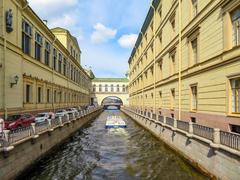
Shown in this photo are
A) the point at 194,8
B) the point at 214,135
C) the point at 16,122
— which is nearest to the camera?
the point at 214,135

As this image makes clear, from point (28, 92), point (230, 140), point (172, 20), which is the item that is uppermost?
point (172, 20)

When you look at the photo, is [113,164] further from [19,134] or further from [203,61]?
[203,61]

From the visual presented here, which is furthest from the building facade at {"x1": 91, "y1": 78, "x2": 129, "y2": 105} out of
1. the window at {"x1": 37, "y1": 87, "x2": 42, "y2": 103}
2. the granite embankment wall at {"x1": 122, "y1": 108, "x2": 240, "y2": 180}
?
the granite embankment wall at {"x1": 122, "y1": 108, "x2": 240, "y2": 180}

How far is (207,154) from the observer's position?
12.0 meters

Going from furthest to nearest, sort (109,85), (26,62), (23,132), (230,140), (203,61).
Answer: (109,85)
(26,62)
(203,61)
(23,132)
(230,140)

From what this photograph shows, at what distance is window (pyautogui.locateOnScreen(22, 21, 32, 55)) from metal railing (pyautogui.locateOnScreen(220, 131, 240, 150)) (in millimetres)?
20190

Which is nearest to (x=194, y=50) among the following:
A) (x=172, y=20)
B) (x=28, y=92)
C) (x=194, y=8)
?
(x=194, y=8)

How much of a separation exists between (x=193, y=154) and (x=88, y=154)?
7.79 meters

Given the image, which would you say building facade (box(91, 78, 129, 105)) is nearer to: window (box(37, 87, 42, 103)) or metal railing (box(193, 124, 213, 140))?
window (box(37, 87, 42, 103))

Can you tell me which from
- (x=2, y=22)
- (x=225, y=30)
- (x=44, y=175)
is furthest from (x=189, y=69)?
(x=2, y=22)

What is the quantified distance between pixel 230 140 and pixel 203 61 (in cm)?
804

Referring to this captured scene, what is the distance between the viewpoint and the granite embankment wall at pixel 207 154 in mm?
9734

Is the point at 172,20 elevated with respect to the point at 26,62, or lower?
elevated

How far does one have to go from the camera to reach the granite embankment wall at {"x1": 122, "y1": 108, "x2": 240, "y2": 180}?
383 inches
